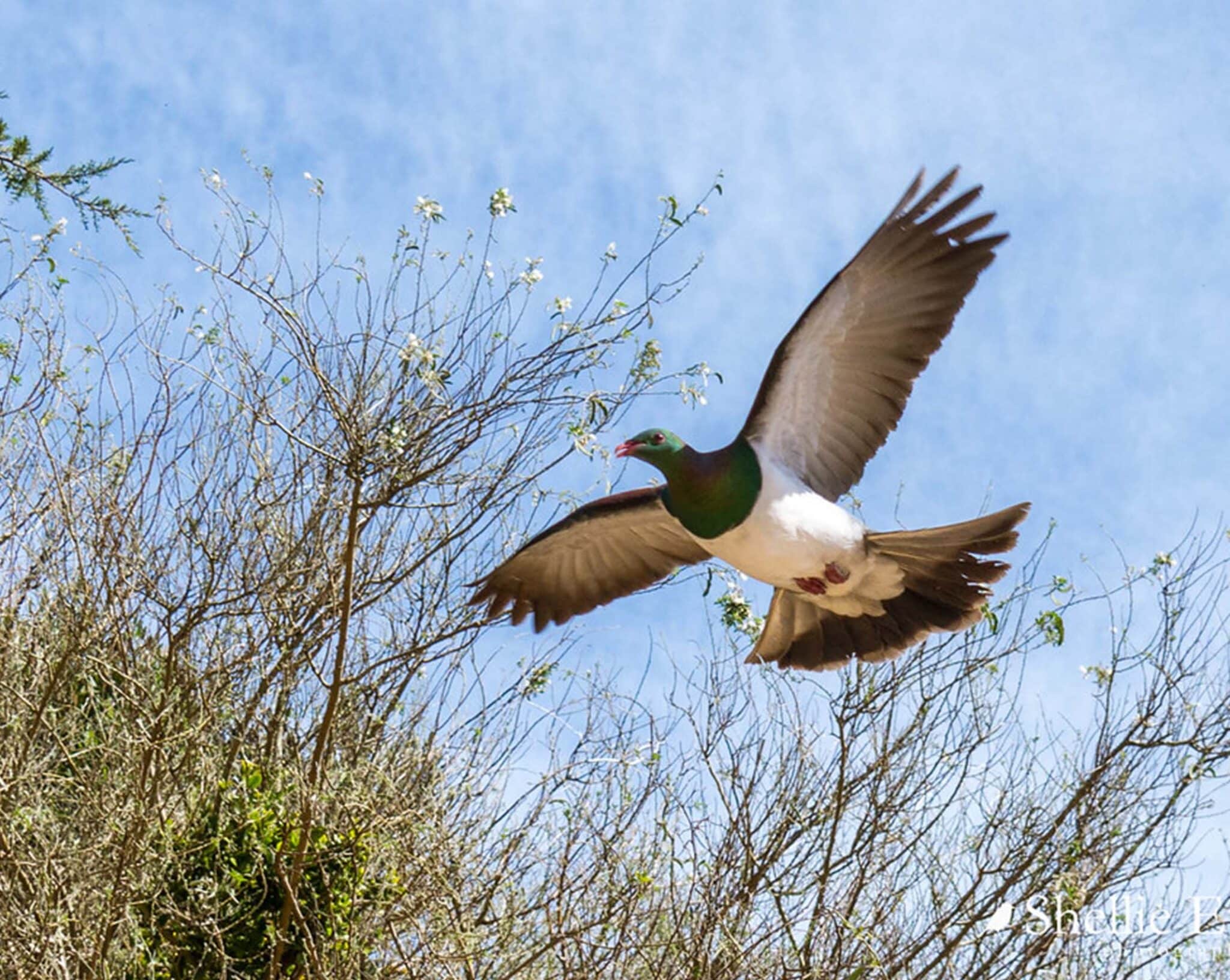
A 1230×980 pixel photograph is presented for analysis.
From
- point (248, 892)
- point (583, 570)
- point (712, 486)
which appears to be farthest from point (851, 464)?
point (248, 892)

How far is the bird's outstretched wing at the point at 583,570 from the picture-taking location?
20.4 feet

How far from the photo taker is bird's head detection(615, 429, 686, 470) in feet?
16.9

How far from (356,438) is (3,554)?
3.43m

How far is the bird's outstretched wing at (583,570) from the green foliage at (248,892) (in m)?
1.24

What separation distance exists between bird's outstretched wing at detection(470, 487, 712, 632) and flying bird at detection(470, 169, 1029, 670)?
526mm

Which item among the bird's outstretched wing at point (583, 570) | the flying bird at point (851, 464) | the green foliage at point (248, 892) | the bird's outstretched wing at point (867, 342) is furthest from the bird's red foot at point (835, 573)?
the green foliage at point (248, 892)

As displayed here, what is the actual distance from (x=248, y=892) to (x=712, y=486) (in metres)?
2.39

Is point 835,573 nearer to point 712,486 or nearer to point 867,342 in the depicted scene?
point 712,486

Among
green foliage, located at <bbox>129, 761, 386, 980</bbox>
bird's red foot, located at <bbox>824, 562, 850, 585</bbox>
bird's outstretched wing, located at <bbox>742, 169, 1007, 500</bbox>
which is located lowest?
green foliage, located at <bbox>129, 761, 386, 980</bbox>

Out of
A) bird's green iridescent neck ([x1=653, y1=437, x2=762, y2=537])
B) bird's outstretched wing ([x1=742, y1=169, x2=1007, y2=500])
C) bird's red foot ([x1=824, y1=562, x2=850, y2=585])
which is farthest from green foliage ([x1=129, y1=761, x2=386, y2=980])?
bird's outstretched wing ([x1=742, y1=169, x2=1007, y2=500])

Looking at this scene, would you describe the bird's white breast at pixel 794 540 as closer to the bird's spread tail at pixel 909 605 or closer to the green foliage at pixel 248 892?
the bird's spread tail at pixel 909 605

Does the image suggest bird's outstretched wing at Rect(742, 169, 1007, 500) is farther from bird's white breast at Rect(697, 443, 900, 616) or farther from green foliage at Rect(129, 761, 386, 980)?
green foliage at Rect(129, 761, 386, 980)

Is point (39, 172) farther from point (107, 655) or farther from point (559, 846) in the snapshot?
point (559, 846)

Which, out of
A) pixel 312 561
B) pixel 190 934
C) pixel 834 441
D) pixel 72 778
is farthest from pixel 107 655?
pixel 834 441
